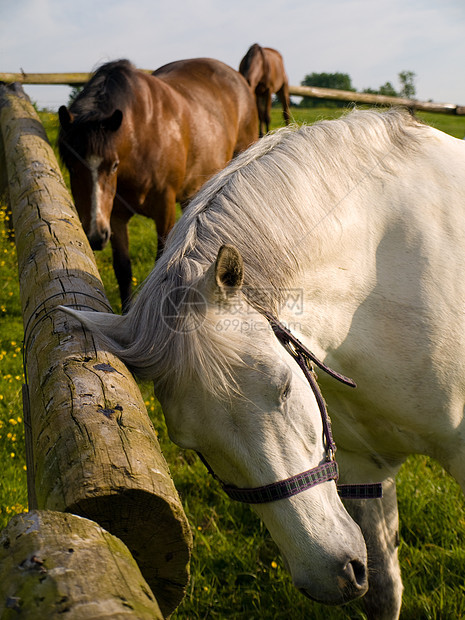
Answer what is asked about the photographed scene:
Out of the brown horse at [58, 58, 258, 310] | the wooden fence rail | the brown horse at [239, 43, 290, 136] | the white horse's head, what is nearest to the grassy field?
the white horse's head

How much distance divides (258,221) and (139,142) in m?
3.35

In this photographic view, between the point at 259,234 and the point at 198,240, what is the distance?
0.20 m

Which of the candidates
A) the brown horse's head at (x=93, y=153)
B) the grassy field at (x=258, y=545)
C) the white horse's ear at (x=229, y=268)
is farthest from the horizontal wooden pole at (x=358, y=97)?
the white horse's ear at (x=229, y=268)

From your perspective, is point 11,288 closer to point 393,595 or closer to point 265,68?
point 393,595

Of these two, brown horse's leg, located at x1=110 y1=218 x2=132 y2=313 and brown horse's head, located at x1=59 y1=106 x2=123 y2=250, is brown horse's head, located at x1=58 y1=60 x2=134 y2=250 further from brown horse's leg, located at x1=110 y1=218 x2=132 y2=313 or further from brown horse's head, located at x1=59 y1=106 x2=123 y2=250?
brown horse's leg, located at x1=110 y1=218 x2=132 y2=313

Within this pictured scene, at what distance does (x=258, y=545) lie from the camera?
2.63 m

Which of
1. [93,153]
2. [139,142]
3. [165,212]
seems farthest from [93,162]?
[165,212]

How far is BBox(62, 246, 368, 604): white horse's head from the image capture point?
1405mm

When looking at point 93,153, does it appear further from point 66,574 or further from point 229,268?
point 66,574

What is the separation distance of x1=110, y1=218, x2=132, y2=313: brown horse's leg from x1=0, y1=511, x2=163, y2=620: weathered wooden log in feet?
13.7

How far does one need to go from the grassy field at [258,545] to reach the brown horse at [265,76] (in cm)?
696

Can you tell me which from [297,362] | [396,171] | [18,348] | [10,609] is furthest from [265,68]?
[10,609]

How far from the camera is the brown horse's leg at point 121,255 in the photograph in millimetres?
5023

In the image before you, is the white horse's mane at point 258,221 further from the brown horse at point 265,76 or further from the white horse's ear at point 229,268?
the brown horse at point 265,76
